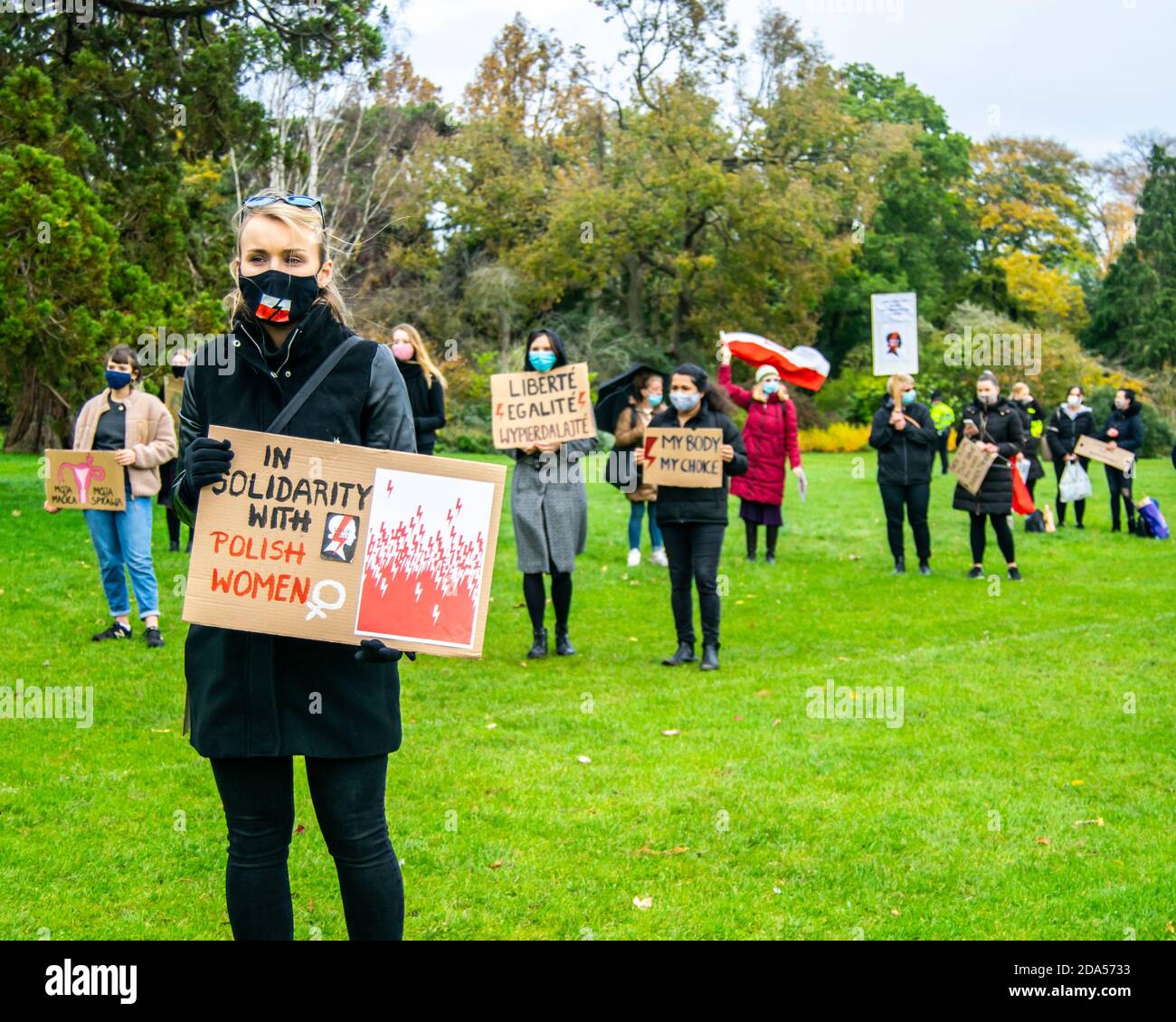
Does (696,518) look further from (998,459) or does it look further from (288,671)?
(288,671)

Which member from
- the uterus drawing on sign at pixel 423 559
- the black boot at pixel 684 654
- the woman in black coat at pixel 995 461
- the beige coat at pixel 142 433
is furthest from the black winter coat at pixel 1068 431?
the uterus drawing on sign at pixel 423 559

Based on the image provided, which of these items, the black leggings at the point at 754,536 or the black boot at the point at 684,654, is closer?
the black boot at the point at 684,654

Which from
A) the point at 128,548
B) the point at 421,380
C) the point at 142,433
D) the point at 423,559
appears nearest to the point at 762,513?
the point at 421,380

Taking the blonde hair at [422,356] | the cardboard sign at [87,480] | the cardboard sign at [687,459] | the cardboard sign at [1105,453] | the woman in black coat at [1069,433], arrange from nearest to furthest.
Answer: the cardboard sign at [687,459], the cardboard sign at [87,480], the blonde hair at [422,356], the cardboard sign at [1105,453], the woman in black coat at [1069,433]

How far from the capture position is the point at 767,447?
56.3 feet

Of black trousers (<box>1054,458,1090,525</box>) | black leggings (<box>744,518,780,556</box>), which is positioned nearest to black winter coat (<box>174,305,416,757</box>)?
black leggings (<box>744,518,780,556</box>)

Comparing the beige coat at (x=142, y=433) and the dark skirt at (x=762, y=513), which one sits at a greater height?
the beige coat at (x=142, y=433)

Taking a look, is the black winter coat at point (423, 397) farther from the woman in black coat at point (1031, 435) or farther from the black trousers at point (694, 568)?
the woman in black coat at point (1031, 435)

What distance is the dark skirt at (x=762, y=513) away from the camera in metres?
17.4

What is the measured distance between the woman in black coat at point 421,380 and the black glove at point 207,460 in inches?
305

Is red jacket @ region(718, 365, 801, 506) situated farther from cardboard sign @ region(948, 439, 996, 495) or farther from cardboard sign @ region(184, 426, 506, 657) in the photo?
cardboard sign @ region(184, 426, 506, 657)

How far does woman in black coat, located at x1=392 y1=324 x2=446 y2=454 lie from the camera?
38.2ft

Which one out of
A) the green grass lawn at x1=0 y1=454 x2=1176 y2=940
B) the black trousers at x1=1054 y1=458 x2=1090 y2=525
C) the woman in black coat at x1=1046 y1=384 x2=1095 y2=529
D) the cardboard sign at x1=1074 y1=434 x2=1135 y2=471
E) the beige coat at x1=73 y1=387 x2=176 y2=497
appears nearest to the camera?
the green grass lawn at x1=0 y1=454 x2=1176 y2=940

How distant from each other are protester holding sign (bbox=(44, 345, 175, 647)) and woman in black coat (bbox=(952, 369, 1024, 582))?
A: 8719 millimetres
